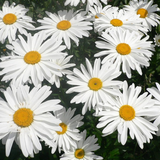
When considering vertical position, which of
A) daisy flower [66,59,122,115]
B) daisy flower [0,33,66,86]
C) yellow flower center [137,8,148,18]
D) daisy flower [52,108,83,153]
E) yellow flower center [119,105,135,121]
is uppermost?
yellow flower center [137,8,148,18]

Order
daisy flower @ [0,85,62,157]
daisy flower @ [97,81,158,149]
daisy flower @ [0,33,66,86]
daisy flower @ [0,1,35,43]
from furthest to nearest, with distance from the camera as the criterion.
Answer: daisy flower @ [0,1,35,43] < daisy flower @ [0,33,66,86] < daisy flower @ [97,81,158,149] < daisy flower @ [0,85,62,157]

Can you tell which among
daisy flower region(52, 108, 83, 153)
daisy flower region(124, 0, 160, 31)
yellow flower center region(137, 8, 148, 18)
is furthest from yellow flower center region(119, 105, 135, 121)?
yellow flower center region(137, 8, 148, 18)

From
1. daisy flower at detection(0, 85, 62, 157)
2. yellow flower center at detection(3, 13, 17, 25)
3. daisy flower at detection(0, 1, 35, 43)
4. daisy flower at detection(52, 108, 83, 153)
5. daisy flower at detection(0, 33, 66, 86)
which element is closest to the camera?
daisy flower at detection(0, 85, 62, 157)

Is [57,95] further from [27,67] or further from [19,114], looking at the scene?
[19,114]

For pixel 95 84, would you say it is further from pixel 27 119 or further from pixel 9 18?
pixel 9 18

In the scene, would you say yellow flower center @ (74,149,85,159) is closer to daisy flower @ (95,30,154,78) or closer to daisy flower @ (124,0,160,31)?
daisy flower @ (95,30,154,78)

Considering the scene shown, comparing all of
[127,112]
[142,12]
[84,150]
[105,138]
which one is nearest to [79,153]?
[84,150]

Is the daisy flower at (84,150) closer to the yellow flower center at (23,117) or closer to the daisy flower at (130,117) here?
the daisy flower at (130,117)
